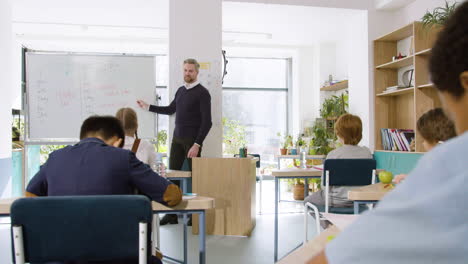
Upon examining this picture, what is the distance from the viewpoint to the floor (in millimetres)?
3256

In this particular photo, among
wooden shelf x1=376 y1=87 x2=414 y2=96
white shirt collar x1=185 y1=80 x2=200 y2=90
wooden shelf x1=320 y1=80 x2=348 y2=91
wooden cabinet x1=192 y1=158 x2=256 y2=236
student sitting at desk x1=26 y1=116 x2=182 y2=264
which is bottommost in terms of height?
wooden cabinet x1=192 y1=158 x2=256 y2=236

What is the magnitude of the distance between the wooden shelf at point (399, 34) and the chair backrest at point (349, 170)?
2626 mm

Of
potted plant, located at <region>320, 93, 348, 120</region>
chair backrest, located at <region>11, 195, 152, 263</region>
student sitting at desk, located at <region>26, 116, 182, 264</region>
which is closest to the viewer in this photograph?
chair backrest, located at <region>11, 195, 152, 263</region>

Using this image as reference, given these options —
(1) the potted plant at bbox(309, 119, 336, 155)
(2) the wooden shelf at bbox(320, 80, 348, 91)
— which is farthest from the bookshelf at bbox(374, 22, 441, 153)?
(1) the potted plant at bbox(309, 119, 336, 155)

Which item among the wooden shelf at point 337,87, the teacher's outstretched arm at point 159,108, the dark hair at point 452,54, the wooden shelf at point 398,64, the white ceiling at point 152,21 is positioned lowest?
the dark hair at point 452,54

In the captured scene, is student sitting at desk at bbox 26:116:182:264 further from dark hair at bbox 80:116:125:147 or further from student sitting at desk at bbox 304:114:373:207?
student sitting at desk at bbox 304:114:373:207

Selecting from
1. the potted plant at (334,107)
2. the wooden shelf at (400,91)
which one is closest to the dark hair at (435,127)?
the wooden shelf at (400,91)

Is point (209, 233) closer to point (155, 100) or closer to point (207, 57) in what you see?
point (155, 100)

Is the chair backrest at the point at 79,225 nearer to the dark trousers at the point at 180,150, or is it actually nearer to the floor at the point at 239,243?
the floor at the point at 239,243

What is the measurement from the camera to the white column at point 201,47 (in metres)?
4.60

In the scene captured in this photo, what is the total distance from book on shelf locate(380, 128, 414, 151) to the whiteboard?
115 inches

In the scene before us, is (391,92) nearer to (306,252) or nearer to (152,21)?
(152,21)

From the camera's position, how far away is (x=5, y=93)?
4.82 metres

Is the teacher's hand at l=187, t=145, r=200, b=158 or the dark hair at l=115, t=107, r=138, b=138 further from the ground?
the dark hair at l=115, t=107, r=138, b=138
